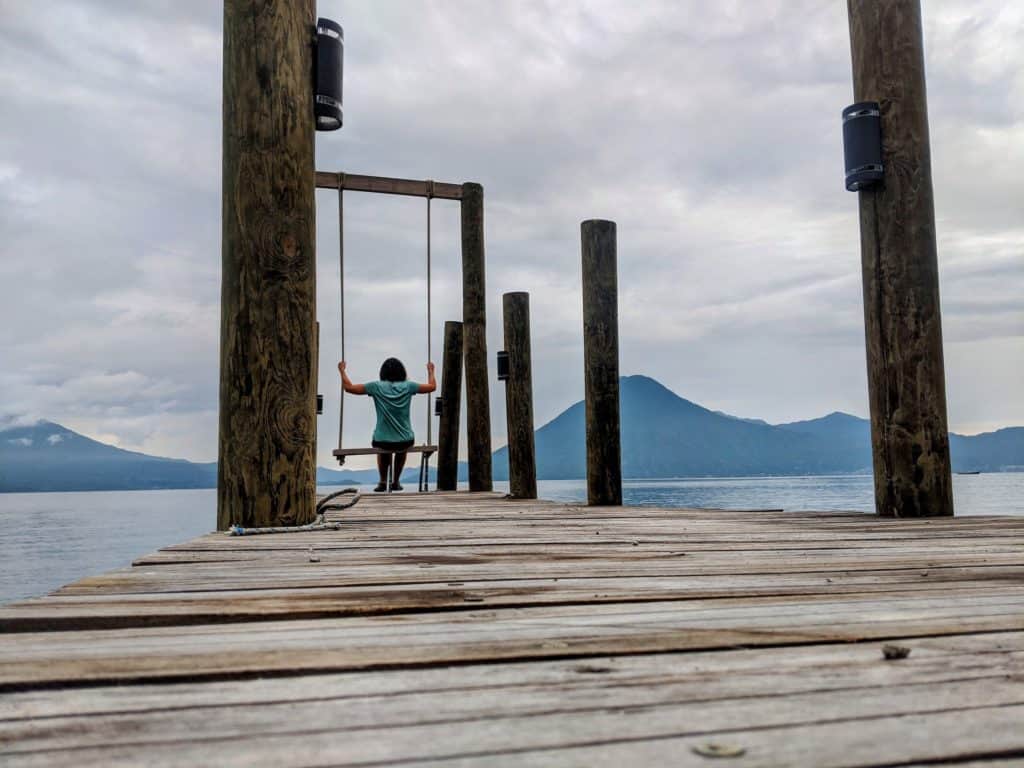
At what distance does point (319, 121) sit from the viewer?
3.72 m

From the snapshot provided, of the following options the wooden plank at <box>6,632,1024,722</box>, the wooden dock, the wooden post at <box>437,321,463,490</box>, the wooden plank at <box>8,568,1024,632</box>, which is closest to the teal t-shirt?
the wooden post at <box>437,321,463,490</box>

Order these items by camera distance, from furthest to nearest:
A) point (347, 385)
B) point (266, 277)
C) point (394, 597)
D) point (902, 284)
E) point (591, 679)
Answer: point (347, 385)
point (902, 284)
point (266, 277)
point (394, 597)
point (591, 679)

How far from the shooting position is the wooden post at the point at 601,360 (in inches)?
225

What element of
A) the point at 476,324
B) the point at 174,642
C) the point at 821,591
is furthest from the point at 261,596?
the point at 476,324

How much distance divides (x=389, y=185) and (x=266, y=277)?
6519 millimetres

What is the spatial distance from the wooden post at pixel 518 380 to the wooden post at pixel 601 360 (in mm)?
1433

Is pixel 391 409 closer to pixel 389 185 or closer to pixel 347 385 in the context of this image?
pixel 347 385

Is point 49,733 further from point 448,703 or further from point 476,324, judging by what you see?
point 476,324

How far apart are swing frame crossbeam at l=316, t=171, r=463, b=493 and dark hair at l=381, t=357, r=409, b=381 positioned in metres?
0.42

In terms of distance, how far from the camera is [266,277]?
3.39 metres

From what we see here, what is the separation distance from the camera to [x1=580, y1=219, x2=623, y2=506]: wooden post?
5703 millimetres

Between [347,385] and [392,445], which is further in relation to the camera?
[392,445]

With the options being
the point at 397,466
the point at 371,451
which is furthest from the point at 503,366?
the point at 397,466

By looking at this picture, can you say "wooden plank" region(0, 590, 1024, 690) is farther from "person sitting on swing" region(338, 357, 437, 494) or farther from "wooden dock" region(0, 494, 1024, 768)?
"person sitting on swing" region(338, 357, 437, 494)
